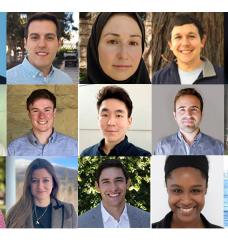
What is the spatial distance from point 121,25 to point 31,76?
0.47 meters

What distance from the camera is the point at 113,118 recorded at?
8.25ft

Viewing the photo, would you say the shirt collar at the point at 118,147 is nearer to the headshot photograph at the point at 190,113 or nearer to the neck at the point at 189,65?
the headshot photograph at the point at 190,113

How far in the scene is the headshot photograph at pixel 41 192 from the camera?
2.53 metres

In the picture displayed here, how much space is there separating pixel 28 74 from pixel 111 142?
487 mm

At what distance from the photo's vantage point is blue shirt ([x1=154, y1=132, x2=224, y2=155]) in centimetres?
251

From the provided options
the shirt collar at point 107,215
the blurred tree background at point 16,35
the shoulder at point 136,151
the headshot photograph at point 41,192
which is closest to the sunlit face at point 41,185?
the headshot photograph at point 41,192

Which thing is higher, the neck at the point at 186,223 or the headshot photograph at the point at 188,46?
the headshot photograph at the point at 188,46

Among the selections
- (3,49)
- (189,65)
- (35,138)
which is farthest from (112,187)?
(3,49)

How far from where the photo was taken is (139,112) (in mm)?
2514

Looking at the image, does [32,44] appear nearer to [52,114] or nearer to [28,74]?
[28,74]

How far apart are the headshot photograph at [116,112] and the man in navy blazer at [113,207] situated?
0.45 feet

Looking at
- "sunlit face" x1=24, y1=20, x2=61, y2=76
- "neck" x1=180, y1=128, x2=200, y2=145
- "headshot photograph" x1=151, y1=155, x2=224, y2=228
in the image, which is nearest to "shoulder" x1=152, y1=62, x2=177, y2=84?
"neck" x1=180, y1=128, x2=200, y2=145

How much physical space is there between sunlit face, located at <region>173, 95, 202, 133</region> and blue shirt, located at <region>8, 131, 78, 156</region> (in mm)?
485

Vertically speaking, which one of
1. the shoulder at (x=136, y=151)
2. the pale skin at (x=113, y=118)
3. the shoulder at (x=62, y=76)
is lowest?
the shoulder at (x=136, y=151)
